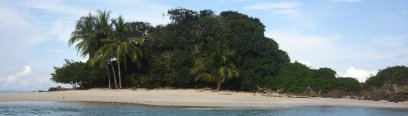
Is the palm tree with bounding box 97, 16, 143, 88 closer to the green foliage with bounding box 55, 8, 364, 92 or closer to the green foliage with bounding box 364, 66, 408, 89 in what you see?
the green foliage with bounding box 55, 8, 364, 92

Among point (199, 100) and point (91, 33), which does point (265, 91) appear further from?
point (91, 33)

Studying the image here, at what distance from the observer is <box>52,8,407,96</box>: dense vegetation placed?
35719 mm

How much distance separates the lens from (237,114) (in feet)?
67.5

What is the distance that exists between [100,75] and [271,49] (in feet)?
43.8

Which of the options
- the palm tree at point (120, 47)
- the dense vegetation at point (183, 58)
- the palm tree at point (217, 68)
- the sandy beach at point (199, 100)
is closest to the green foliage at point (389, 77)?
the dense vegetation at point (183, 58)

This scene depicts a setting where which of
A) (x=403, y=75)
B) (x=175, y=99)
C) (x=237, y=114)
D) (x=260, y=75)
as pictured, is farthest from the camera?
(x=260, y=75)

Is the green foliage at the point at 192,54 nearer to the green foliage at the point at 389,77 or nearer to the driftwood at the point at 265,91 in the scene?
the driftwood at the point at 265,91

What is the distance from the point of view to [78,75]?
125 feet

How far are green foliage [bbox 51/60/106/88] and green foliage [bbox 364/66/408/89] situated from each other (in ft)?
65.2

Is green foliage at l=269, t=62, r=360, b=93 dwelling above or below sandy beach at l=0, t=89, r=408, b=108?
above

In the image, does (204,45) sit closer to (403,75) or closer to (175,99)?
(175,99)

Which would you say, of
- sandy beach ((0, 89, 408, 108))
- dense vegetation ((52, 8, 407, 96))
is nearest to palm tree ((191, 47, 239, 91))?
dense vegetation ((52, 8, 407, 96))

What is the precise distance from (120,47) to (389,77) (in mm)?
18819

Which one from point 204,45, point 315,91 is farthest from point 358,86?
point 204,45
